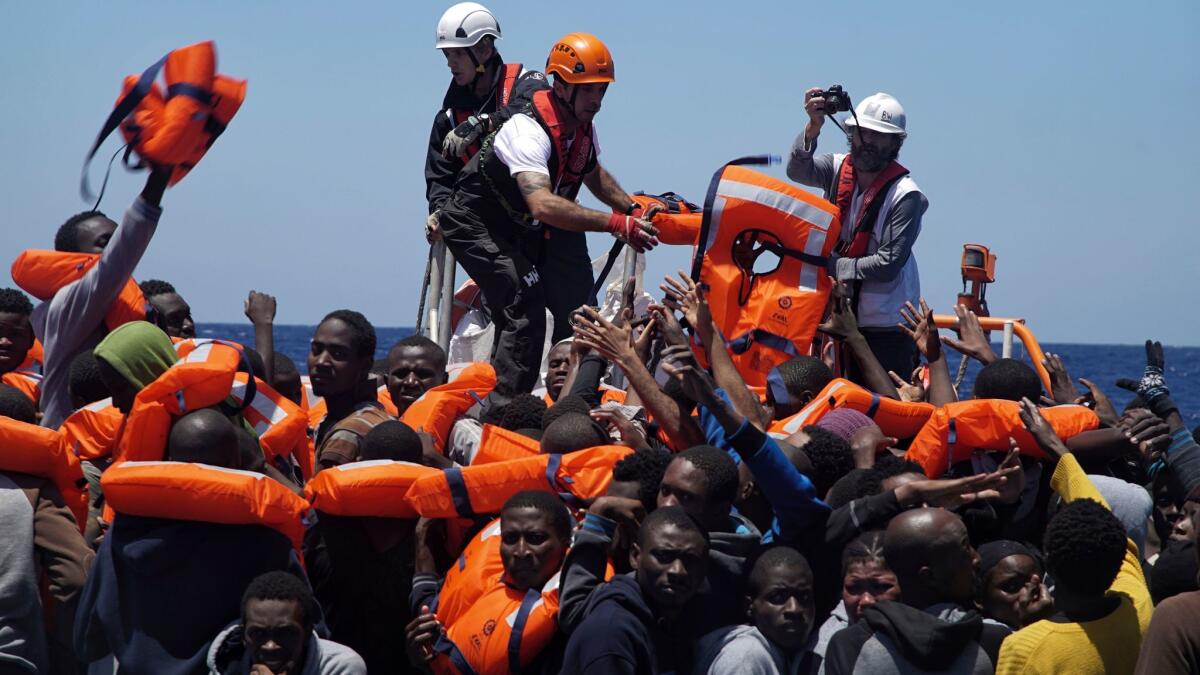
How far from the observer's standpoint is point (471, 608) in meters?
5.86

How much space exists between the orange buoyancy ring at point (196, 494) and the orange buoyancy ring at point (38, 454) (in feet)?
1.86

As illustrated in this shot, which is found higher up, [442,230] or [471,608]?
[442,230]

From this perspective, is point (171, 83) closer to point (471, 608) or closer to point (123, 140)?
point (123, 140)

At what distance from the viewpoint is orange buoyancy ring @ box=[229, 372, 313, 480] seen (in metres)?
6.96

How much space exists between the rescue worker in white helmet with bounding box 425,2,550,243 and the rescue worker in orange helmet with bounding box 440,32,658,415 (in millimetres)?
326

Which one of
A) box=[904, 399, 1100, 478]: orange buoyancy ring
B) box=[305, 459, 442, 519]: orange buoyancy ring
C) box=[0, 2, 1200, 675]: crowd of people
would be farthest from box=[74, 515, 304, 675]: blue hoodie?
box=[904, 399, 1100, 478]: orange buoyancy ring

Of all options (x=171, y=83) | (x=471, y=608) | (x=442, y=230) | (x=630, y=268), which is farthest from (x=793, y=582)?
(x=630, y=268)

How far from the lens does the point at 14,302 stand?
834 cm

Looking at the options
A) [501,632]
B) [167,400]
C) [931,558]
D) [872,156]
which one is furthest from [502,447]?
[872,156]

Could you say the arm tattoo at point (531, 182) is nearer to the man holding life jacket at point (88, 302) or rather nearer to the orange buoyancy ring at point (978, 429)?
the man holding life jacket at point (88, 302)

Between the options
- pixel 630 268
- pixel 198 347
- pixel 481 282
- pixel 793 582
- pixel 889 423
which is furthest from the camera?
pixel 630 268

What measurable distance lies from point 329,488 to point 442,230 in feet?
10.6

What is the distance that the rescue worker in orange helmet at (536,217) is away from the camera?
8.60m

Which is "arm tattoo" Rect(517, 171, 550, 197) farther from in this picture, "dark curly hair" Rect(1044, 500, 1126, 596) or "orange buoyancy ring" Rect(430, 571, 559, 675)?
"dark curly hair" Rect(1044, 500, 1126, 596)
